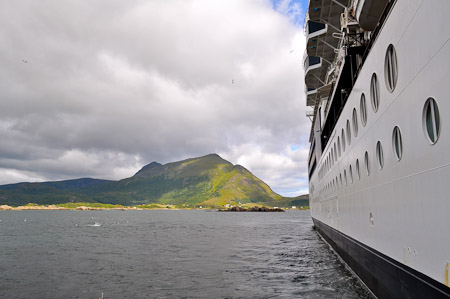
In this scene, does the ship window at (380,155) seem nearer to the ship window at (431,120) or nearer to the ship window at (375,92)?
the ship window at (375,92)

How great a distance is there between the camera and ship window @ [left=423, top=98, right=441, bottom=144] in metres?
6.26

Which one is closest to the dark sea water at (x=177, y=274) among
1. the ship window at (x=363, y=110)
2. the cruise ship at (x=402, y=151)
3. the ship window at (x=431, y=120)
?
the cruise ship at (x=402, y=151)

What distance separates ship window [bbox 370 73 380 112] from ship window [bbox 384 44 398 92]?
2.93 feet

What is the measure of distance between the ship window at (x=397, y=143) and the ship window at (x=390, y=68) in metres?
1.09

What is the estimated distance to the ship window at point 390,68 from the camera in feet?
27.8

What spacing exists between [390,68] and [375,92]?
1.61 m

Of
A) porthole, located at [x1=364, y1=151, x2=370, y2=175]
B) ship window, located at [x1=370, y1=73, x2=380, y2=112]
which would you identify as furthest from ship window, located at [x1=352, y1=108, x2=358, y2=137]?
ship window, located at [x1=370, y1=73, x2=380, y2=112]

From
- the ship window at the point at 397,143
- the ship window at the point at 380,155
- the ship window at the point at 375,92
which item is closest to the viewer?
the ship window at the point at 397,143

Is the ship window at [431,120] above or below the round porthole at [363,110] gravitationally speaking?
below

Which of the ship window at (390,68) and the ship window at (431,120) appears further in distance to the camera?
the ship window at (390,68)

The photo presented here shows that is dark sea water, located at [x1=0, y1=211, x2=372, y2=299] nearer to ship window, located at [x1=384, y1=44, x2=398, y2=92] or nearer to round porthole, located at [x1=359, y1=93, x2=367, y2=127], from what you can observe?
round porthole, located at [x1=359, y1=93, x2=367, y2=127]

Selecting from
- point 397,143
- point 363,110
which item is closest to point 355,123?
point 363,110

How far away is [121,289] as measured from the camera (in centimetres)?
1606

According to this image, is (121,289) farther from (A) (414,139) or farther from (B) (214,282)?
(A) (414,139)
